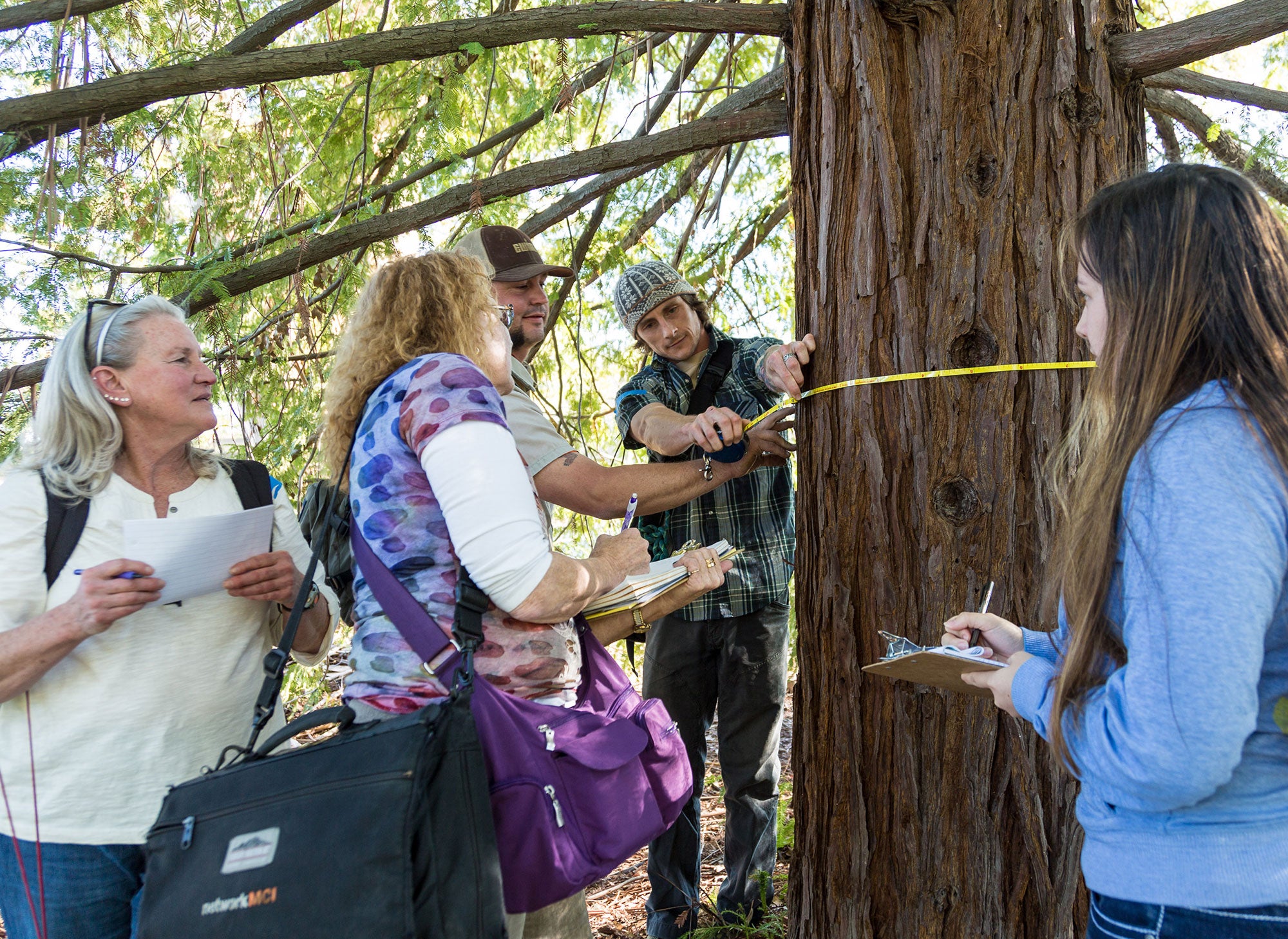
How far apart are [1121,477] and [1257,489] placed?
14 cm

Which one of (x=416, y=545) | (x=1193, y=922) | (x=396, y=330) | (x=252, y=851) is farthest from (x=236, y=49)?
(x=1193, y=922)

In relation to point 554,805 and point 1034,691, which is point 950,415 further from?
point 554,805

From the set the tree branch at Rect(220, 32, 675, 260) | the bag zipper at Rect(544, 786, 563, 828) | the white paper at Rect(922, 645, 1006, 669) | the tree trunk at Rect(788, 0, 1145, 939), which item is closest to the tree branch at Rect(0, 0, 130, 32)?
the tree branch at Rect(220, 32, 675, 260)

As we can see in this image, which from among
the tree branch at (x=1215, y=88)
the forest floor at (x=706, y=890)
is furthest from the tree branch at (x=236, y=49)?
the forest floor at (x=706, y=890)

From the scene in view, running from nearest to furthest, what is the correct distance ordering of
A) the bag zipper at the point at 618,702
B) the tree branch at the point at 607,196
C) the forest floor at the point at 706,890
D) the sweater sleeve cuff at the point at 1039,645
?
the sweater sleeve cuff at the point at 1039,645
the bag zipper at the point at 618,702
the forest floor at the point at 706,890
the tree branch at the point at 607,196

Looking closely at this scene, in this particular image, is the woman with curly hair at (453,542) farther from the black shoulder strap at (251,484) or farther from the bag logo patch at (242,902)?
the black shoulder strap at (251,484)

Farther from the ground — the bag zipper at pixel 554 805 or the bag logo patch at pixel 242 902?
the bag zipper at pixel 554 805

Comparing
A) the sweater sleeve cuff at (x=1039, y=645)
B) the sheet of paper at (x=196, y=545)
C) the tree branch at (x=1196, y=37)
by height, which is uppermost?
the tree branch at (x=1196, y=37)

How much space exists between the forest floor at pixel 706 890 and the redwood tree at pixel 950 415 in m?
0.70

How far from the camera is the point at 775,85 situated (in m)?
3.05

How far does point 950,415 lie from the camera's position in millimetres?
2148

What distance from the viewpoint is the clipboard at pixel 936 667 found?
1380mm

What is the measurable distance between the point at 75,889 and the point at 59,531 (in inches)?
26.4

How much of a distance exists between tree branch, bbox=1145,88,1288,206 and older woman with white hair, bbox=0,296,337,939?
2802 millimetres
